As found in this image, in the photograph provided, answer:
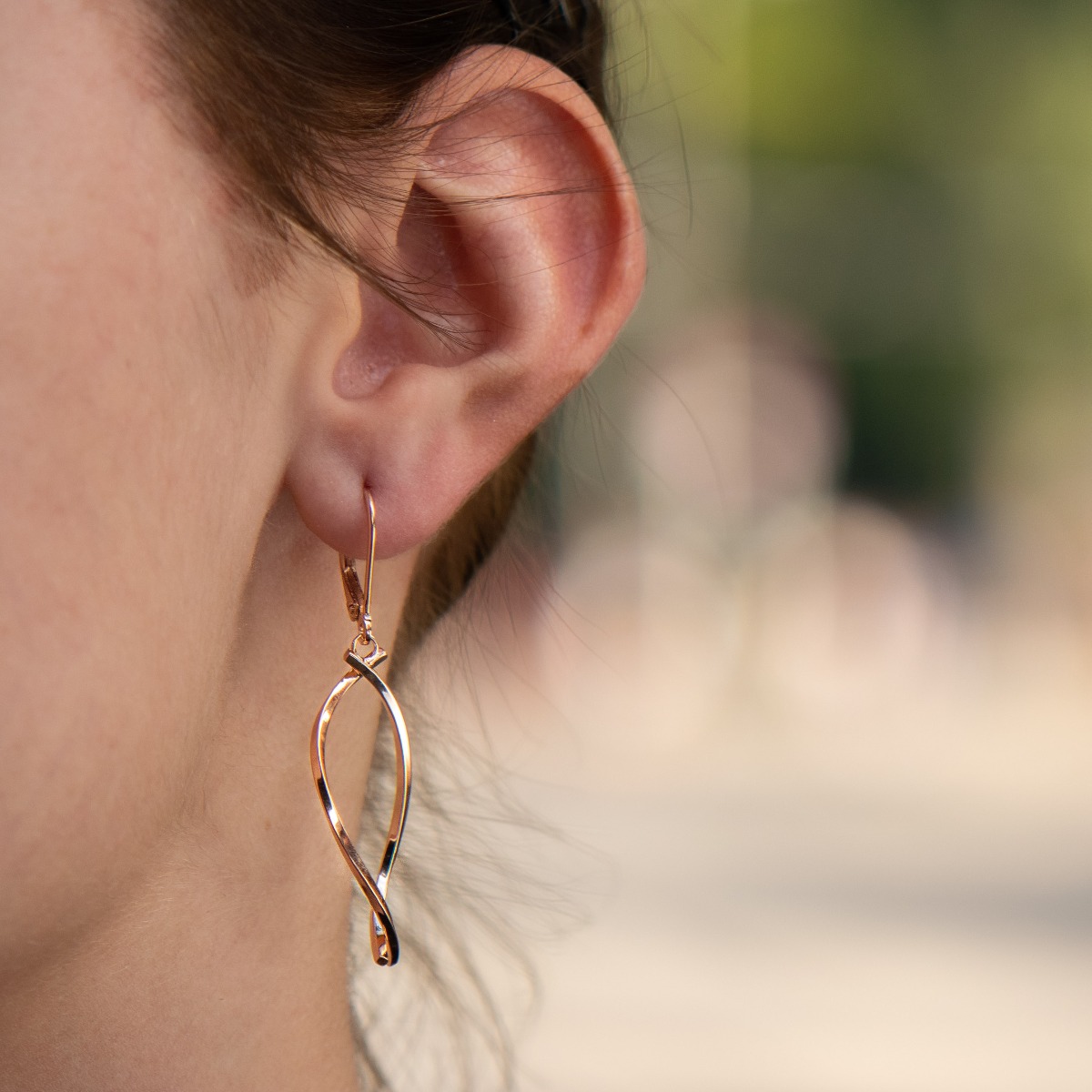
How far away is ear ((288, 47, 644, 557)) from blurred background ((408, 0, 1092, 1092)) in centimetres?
315

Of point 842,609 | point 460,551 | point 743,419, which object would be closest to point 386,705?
point 460,551

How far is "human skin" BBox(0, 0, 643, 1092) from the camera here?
2.70ft

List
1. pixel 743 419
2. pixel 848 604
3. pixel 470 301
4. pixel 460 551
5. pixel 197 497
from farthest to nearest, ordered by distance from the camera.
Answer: pixel 848 604
pixel 743 419
pixel 460 551
pixel 470 301
pixel 197 497

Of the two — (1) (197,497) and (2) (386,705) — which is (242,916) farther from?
(1) (197,497)

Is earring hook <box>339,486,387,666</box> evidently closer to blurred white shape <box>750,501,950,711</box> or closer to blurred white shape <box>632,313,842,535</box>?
blurred white shape <box>632,313,842,535</box>

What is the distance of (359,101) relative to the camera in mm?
958

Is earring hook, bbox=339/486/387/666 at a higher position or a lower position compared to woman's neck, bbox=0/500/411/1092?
higher

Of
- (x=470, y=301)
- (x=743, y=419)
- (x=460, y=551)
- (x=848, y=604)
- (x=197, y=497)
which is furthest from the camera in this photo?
(x=848, y=604)

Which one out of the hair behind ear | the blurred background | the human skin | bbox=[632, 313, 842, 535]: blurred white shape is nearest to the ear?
the human skin

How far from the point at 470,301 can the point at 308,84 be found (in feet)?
0.56

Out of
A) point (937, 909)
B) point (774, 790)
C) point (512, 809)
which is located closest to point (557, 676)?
point (774, 790)

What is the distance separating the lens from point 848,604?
13695 mm

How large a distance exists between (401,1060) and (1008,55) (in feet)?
54.7

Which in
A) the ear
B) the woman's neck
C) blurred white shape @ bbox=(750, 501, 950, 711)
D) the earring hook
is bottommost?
blurred white shape @ bbox=(750, 501, 950, 711)
